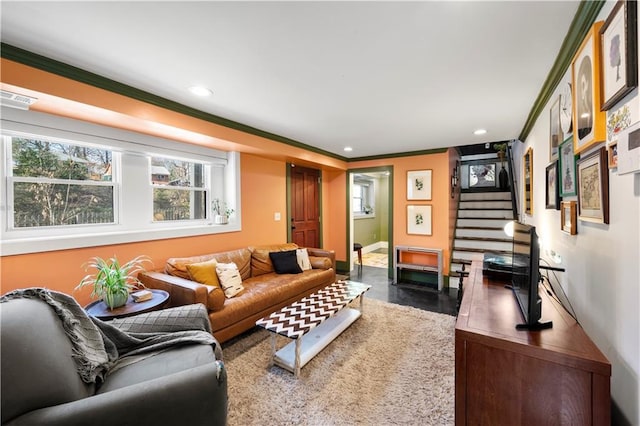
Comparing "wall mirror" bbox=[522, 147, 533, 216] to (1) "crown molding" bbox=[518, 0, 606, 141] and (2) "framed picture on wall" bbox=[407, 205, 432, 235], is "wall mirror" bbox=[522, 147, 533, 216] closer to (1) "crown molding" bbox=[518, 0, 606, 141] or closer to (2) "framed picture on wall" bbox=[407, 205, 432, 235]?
(1) "crown molding" bbox=[518, 0, 606, 141]

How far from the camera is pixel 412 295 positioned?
154 inches

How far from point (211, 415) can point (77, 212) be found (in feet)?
7.39

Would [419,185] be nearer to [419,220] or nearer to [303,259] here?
[419,220]

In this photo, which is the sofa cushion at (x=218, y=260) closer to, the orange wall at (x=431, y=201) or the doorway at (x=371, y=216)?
the orange wall at (x=431, y=201)

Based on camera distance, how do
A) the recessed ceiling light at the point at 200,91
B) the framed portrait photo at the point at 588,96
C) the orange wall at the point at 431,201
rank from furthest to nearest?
1. the orange wall at the point at 431,201
2. the recessed ceiling light at the point at 200,91
3. the framed portrait photo at the point at 588,96

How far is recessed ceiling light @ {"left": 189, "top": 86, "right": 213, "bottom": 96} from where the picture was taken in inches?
84.1

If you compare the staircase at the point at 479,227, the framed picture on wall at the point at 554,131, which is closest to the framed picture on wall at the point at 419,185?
the staircase at the point at 479,227

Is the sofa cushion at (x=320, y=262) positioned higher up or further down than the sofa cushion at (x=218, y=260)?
A: further down

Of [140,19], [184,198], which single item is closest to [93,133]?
[184,198]

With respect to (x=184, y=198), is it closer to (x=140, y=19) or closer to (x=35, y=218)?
(x=35, y=218)

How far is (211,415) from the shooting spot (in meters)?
1.21

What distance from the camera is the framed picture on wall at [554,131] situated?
187cm

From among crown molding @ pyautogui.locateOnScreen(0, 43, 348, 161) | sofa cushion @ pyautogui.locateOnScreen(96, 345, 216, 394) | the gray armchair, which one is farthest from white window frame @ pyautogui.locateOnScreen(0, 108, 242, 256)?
sofa cushion @ pyautogui.locateOnScreen(96, 345, 216, 394)

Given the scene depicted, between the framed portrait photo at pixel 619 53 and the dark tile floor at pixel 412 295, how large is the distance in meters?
2.81
